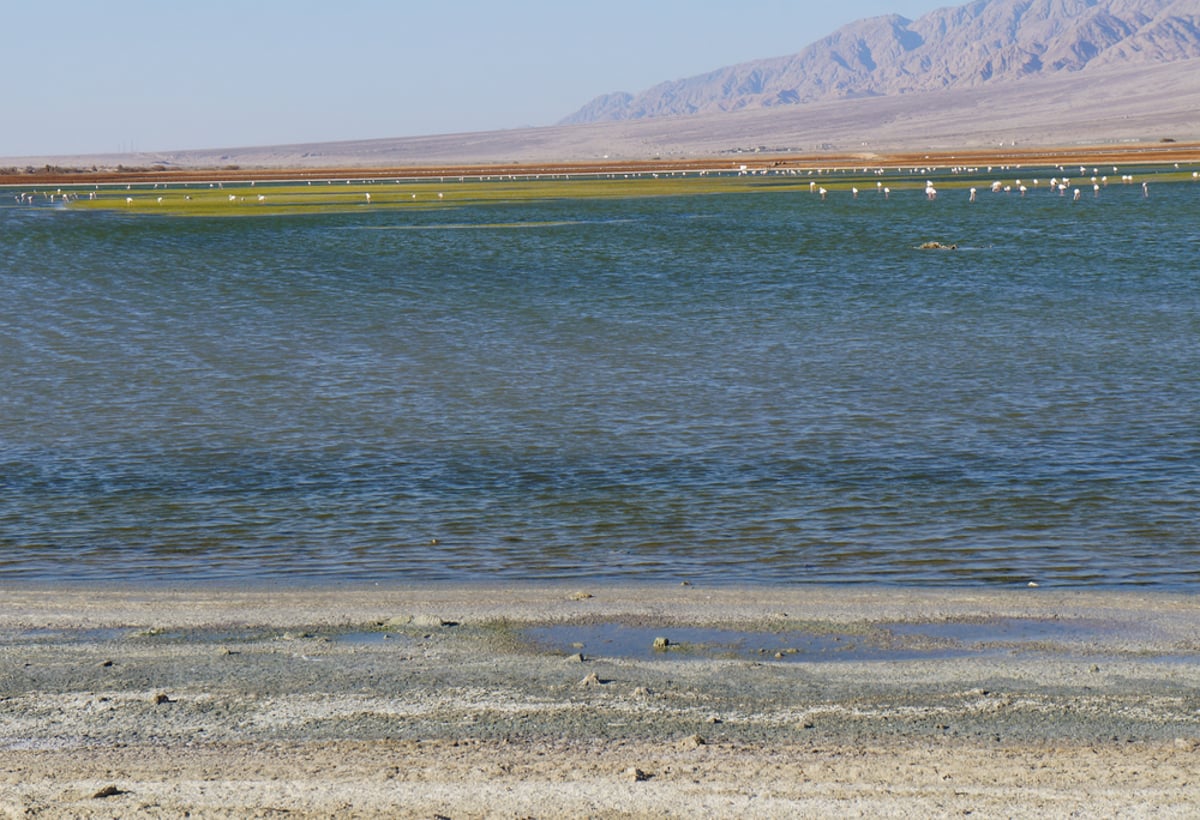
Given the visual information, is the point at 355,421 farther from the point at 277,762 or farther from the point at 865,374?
the point at 277,762

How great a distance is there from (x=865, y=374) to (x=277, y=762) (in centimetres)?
1569

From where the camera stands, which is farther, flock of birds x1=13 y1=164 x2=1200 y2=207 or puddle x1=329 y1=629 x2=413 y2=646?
flock of birds x1=13 y1=164 x2=1200 y2=207

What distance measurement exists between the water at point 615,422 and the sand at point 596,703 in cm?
139

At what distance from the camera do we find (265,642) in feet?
→ 31.9

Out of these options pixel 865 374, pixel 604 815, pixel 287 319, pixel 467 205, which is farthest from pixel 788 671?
pixel 467 205

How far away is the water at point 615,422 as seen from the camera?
12.6 metres

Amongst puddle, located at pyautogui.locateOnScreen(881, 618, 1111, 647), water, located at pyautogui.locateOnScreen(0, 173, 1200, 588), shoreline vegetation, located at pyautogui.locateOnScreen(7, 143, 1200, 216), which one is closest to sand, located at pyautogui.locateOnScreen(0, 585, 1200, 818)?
puddle, located at pyautogui.locateOnScreen(881, 618, 1111, 647)

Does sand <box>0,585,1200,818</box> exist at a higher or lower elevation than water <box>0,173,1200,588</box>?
higher

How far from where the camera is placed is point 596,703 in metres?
8.34

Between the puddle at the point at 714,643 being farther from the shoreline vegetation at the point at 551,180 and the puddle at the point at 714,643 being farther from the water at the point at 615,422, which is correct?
the shoreline vegetation at the point at 551,180

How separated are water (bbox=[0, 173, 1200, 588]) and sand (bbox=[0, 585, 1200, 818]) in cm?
139

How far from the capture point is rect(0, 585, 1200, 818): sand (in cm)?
693

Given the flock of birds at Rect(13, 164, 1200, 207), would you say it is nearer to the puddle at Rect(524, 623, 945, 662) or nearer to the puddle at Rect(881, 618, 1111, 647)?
the puddle at Rect(881, 618, 1111, 647)

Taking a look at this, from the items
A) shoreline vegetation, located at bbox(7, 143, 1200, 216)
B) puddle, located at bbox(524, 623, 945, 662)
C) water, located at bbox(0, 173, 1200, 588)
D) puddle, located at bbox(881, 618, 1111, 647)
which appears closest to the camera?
puddle, located at bbox(524, 623, 945, 662)
